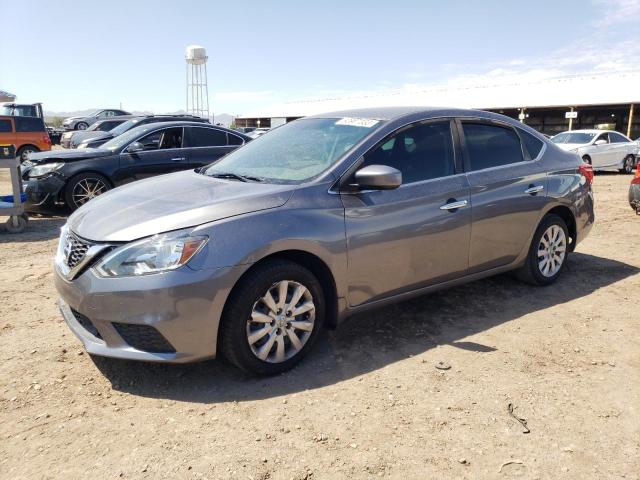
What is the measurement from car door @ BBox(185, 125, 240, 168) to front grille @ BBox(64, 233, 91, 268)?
18.8ft

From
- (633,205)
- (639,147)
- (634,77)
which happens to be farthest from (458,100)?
(633,205)

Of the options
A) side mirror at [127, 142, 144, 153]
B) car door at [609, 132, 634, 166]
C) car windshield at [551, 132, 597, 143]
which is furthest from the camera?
car door at [609, 132, 634, 166]

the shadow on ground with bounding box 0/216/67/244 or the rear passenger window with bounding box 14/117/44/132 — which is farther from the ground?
the rear passenger window with bounding box 14/117/44/132

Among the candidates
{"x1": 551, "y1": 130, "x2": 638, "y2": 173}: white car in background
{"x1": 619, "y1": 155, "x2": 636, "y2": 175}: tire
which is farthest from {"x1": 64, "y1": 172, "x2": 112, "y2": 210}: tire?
{"x1": 619, "y1": 155, "x2": 636, "y2": 175}: tire

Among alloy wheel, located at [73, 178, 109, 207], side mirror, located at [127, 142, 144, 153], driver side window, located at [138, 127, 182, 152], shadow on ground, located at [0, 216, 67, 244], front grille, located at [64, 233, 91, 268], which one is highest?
driver side window, located at [138, 127, 182, 152]

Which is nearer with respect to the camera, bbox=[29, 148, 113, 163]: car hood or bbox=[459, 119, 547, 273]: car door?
bbox=[459, 119, 547, 273]: car door

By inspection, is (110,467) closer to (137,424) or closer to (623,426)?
(137,424)

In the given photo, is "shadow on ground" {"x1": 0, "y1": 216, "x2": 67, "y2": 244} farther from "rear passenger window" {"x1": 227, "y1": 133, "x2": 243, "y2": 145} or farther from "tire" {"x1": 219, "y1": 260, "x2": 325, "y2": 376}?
"tire" {"x1": 219, "y1": 260, "x2": 325, "y2": 376}

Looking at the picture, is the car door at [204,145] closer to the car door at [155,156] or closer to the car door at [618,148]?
the car door at [155,156]

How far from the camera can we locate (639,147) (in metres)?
18.3

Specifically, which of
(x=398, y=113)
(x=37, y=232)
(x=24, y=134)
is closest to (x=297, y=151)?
(x=398, y=113)

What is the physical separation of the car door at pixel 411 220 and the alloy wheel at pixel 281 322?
1.25 ft

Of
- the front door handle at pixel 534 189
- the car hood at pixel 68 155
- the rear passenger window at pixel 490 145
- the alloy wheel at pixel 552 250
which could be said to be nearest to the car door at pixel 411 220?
the rear passenger window at pixel 490 145

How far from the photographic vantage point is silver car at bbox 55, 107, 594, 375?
300cm
